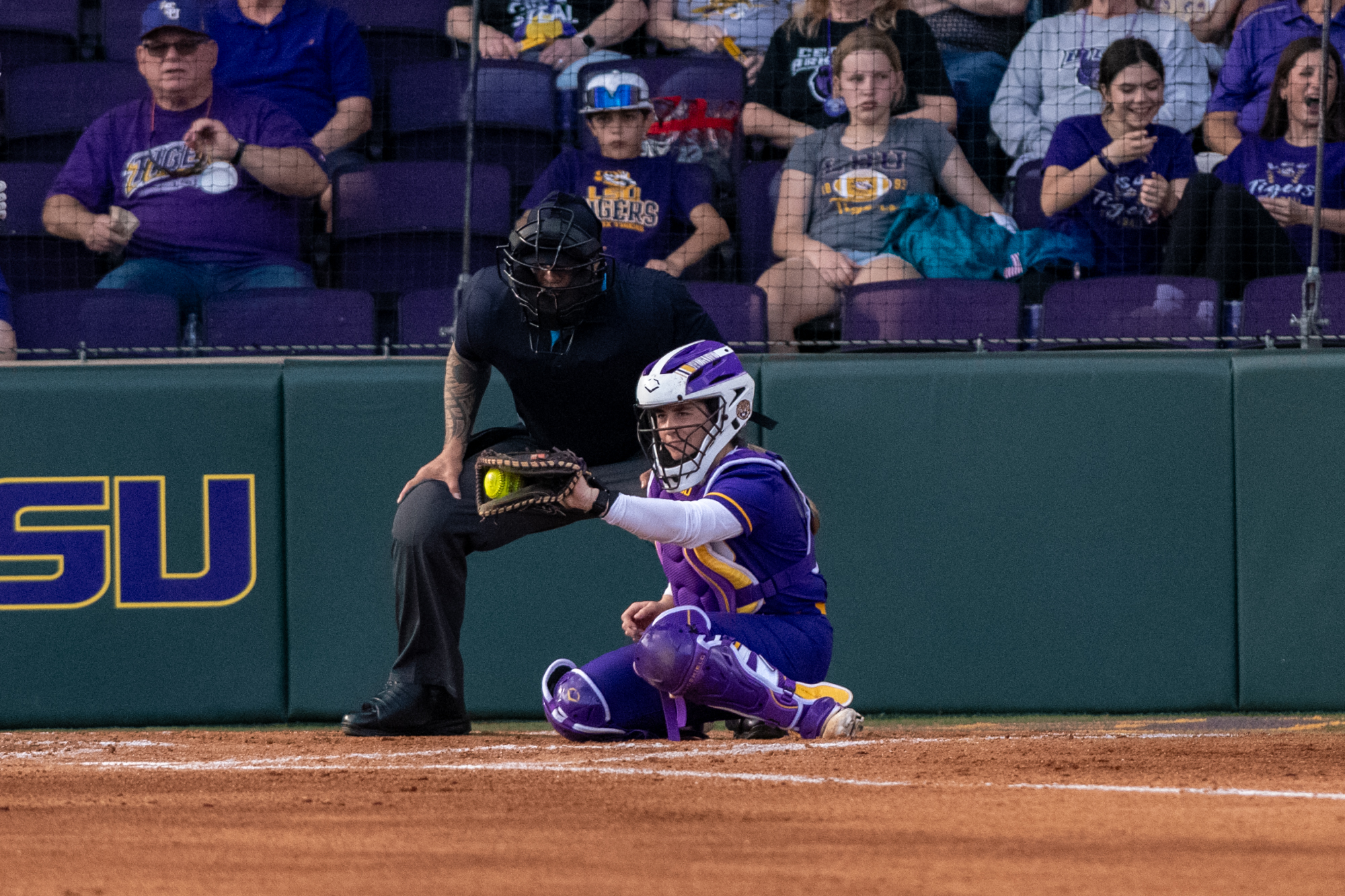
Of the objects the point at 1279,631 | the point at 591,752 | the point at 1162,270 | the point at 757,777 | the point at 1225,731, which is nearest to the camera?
the point at 757,777

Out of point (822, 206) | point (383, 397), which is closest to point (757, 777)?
point (383, 397)

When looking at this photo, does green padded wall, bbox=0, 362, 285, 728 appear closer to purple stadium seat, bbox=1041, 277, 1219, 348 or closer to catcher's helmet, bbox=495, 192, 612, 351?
catcher's helmet, bbox=495, 192, 612, 351

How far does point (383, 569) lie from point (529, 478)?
7.07 feet

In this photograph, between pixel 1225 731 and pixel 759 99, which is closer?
pixel 1225 731

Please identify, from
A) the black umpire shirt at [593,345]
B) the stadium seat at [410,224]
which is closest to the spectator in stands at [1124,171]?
the black umpire shirt at [593,345]

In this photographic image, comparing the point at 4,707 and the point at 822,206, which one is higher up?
the point at 822,206

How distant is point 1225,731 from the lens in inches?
205

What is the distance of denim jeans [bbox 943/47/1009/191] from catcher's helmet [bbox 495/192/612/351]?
8.17ft

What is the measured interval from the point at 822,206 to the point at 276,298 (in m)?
2.28

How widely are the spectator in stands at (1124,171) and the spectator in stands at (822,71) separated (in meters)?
0.60

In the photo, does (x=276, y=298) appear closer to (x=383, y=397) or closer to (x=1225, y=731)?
(x=383, y=397)

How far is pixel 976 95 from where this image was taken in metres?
7.04

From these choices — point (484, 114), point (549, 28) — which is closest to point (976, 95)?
point (549, 28)

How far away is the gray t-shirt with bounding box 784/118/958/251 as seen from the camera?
647cm
